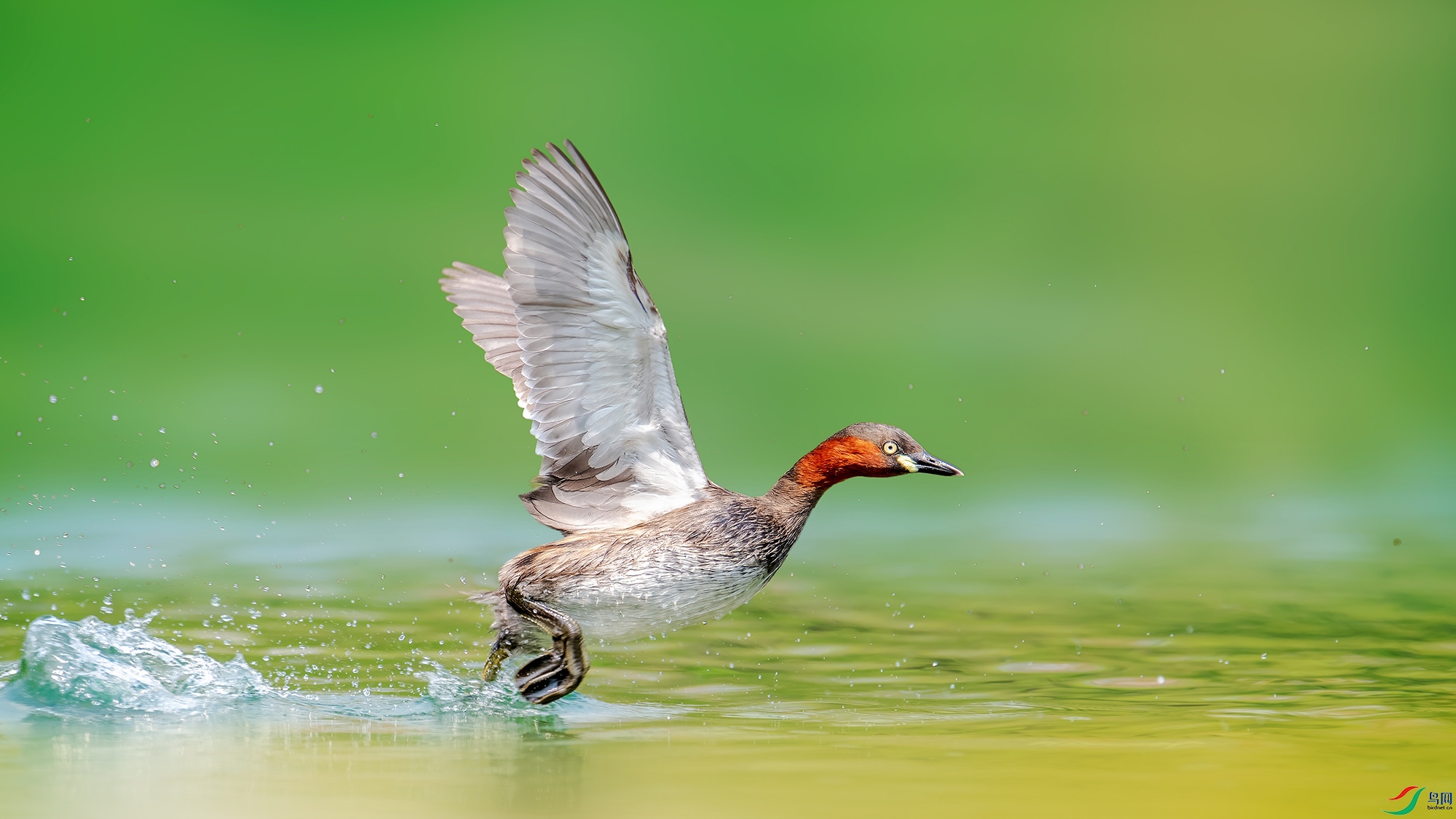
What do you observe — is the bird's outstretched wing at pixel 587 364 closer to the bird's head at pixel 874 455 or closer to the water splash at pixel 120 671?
the bird's head at pixel 874 455

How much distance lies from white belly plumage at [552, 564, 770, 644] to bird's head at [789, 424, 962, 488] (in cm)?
60

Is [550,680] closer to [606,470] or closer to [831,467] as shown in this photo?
[606,470]

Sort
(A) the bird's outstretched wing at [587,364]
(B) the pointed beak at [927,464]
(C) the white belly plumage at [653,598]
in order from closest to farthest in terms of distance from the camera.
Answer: (A) the bird's outstretched wing at [587,364]
(C) the white belly plumage at [653,598]
(B) the pointed beak at [927,464]

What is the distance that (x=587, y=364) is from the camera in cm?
743

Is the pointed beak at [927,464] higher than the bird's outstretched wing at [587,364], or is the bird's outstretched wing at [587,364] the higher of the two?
the bird's outstretched wing at [587,364]

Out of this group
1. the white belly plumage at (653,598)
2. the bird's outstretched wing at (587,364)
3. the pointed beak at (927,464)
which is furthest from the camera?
the pointed beak at (927,464)

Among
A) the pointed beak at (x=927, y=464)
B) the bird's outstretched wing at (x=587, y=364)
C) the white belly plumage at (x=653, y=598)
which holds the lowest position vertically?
the white belly plumage at (x=653, y=598)

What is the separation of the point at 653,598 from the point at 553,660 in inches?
22.6

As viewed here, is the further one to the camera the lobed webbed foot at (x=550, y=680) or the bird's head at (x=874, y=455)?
the bird's head at (x=874, y=455)

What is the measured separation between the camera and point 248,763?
20.2 ft

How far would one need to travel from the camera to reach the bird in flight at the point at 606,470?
23.8ft

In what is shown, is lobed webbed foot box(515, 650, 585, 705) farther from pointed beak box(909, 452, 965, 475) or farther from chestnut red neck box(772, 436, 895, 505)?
pointed beak box(909, 452, 965, 475)

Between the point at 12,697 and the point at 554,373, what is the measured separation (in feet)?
8.95

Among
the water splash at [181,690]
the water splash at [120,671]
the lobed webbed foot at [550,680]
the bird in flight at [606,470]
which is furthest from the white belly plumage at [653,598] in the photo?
the water splash at [120,671]
